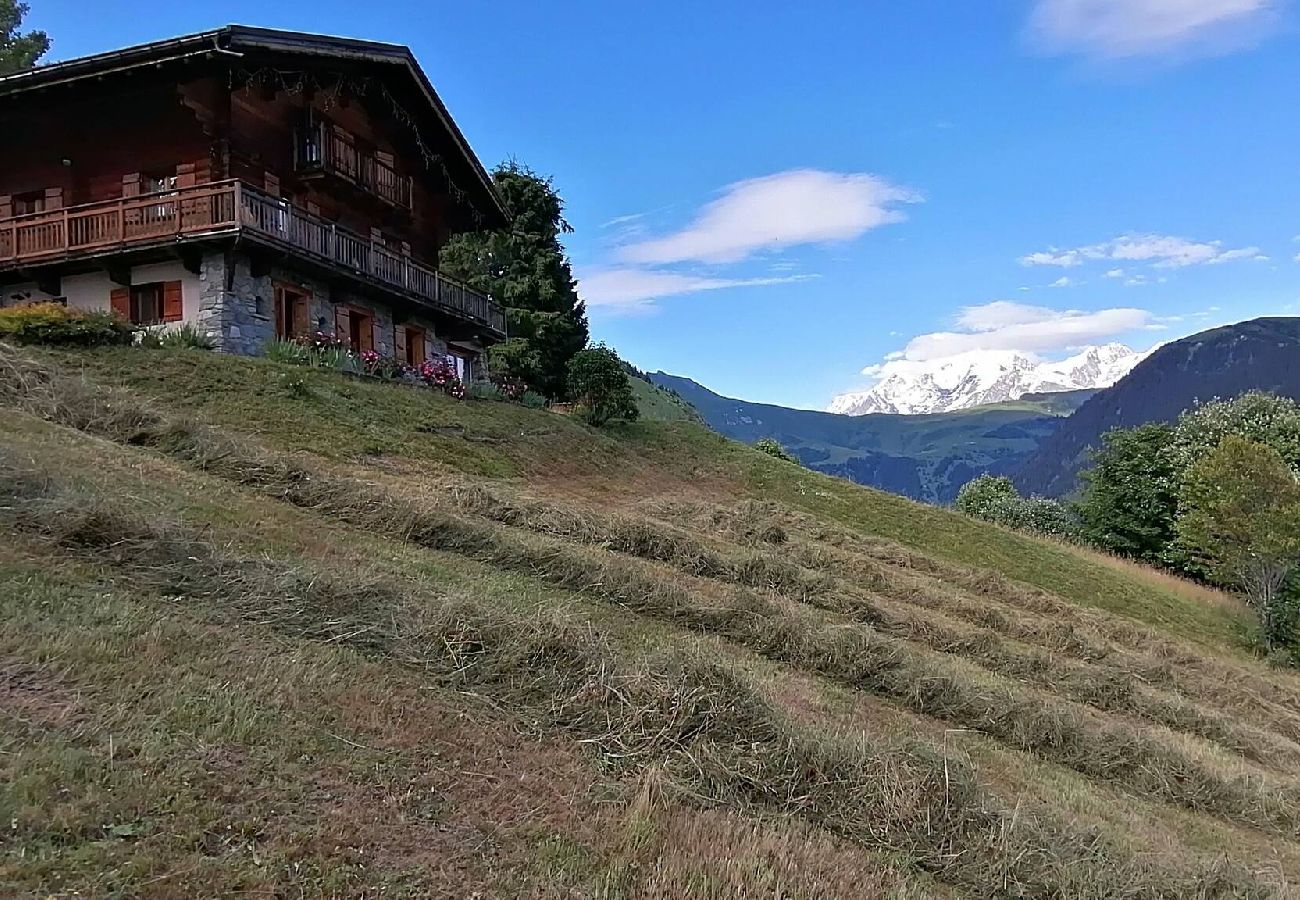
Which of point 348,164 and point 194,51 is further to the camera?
point 348,164

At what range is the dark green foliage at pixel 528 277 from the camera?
35250 millimetres

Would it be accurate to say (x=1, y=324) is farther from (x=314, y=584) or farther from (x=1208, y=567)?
(x=1208, y=567)

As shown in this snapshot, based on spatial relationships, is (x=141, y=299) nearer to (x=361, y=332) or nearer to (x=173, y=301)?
(x=173, y=301)

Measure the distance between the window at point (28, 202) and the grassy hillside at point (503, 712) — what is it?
10333 millimetres

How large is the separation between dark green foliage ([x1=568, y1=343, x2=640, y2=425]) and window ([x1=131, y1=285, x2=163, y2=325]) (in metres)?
10.8

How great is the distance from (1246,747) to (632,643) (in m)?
7.97

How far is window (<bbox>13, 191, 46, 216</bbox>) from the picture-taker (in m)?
21.1

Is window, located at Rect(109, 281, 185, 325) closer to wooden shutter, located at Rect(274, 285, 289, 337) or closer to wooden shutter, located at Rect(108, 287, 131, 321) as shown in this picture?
wooden shutter, located at Rect(108, 287, 131, 321)

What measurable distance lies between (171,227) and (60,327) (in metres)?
3.74

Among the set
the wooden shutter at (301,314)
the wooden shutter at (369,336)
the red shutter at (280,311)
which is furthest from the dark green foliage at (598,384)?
the red shutter at (280,311)

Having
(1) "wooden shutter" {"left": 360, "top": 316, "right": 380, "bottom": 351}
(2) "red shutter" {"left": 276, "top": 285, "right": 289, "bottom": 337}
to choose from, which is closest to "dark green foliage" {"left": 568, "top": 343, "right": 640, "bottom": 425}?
(1) "wooden shutter" {"left": 360, "top": 316, "right": 380, "bottom": 351}

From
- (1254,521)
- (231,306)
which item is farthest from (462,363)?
(1254,521)

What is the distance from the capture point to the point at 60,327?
50.0 feet

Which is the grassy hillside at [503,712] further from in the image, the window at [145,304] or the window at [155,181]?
the window at [155,181]
